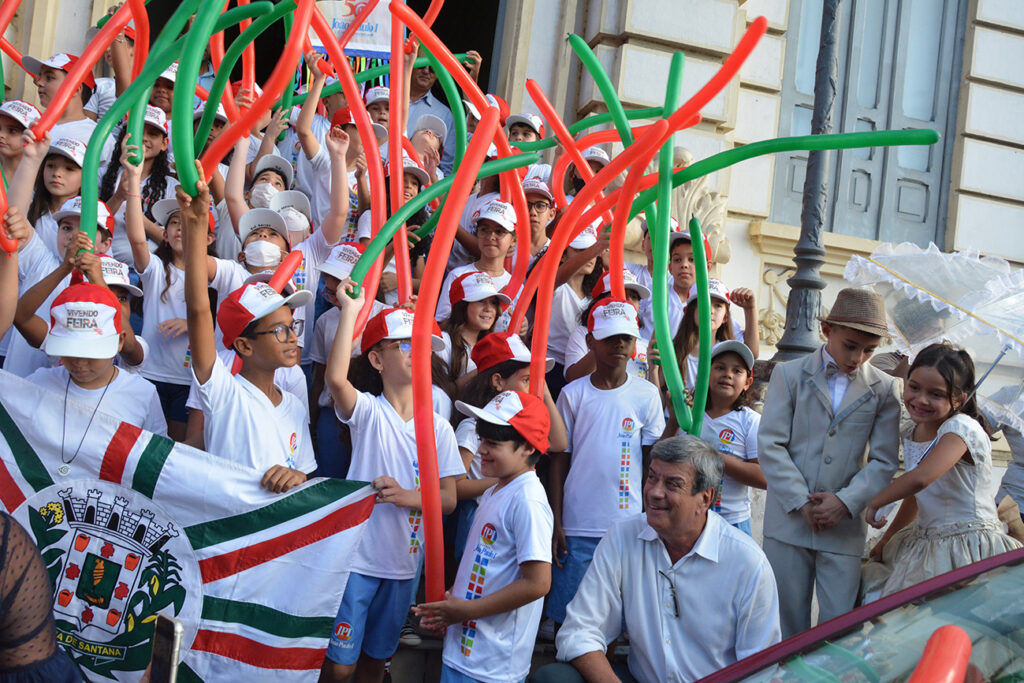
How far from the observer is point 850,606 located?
13.1 feet

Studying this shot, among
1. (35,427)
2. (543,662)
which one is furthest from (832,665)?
(35,427)

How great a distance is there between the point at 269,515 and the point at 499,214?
2335mm

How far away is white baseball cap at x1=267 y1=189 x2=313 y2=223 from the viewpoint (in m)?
5.24

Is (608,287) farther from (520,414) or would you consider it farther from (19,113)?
(19,113)

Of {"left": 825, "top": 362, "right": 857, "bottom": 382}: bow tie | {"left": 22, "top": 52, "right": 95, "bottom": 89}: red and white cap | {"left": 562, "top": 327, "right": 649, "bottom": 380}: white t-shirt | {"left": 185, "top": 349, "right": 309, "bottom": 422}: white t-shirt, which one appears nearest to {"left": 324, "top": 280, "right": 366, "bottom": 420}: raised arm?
{"left": 185, "top": 349, "right": 309, "bottom": 422}: white t-shirt

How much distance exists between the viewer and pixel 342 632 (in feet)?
11.4

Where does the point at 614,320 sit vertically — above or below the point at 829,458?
above

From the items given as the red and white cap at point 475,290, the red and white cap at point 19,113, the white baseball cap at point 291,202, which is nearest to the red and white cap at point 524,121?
Answer: the white baseball cap at point 291,202

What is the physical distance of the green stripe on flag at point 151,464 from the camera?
3197mm

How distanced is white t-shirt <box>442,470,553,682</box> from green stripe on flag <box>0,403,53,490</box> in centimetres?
138

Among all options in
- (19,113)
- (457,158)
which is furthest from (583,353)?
(19,113)

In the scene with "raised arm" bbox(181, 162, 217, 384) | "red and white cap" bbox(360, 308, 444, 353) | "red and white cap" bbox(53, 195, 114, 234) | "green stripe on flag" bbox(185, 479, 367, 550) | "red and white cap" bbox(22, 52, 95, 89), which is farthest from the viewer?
"red and white cap" bbox(22, 52, 95, 89)

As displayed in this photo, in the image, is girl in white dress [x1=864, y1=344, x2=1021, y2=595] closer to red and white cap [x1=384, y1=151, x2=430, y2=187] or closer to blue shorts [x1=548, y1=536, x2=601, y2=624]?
blue shorts [x1=548, y1=536, x2=601, y2=624]

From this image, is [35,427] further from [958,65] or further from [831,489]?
[958,65]
